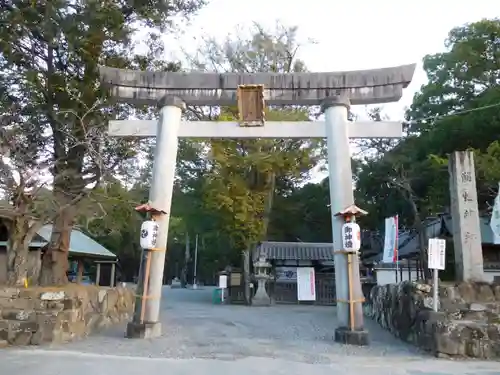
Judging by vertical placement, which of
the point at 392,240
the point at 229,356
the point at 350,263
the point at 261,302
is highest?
the point at 392,240

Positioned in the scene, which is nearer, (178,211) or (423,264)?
(423,264)

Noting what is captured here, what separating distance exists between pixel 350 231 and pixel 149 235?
13.7 ft

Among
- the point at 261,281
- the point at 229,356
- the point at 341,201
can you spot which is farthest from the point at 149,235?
the point at 261,281

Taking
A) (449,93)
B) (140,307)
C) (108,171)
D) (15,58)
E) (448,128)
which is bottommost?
(140,307)

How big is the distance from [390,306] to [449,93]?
15.8 metres

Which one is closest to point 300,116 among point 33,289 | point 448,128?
point 448,128

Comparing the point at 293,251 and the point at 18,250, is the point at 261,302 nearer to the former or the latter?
the point at 293,251

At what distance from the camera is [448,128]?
70.3 ft

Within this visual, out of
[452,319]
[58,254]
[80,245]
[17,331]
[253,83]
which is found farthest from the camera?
[80,245]

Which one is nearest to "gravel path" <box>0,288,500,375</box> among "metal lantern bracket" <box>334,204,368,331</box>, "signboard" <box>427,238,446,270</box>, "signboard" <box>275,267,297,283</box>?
"metal lantern bracket" <box>334,204,368,331</box>

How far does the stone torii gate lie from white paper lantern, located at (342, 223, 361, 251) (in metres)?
0.45

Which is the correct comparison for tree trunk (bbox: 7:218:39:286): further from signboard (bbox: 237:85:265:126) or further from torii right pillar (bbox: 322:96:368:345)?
torii right pillar (bbox: 322:96:368:345)

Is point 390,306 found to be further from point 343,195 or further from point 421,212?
point 421,212

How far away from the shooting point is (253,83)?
35.3ft
